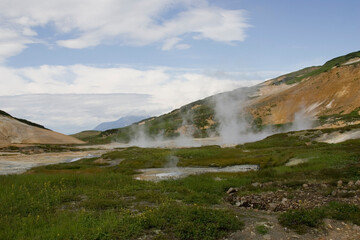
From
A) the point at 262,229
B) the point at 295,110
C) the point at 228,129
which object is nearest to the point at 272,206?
the point at 262,229

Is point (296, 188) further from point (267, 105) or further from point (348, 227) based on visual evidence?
point (267, 105)

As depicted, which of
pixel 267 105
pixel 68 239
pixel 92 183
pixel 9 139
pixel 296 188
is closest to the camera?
pixel 68 239

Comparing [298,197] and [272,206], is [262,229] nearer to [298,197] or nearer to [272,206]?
[272,206]

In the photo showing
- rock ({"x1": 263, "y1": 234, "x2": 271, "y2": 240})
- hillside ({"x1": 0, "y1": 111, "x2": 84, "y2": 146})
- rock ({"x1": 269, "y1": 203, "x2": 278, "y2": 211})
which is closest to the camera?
rock ({"x1": 263, "y1": 234, "x2": 271, "y2": 240})

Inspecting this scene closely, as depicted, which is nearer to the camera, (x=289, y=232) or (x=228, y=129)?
(x=289, y=232)

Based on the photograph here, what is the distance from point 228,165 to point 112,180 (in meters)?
23.7

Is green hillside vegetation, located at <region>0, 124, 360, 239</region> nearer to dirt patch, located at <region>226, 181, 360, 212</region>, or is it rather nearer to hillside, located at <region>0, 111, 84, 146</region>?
→ dirt patch, located at <region>226, 181, 360, 212</region>

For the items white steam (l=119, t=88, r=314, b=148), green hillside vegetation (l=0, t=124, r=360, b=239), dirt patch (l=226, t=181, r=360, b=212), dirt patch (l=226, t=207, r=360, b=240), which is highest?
white steam (l=119, t=88, r=314, b=148)

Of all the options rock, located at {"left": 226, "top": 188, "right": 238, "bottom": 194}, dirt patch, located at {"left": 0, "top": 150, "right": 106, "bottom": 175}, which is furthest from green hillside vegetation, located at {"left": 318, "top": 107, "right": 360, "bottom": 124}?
dirt patch, located at {"left": 0, "top": 150, "right": 106, "bottom": 175}

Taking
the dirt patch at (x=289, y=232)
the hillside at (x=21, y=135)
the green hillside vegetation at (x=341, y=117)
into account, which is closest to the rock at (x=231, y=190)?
the dirt patch at (x=289, y=232)

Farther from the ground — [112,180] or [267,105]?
[267,105]

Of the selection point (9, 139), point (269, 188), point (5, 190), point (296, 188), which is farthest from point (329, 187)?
point (9, 139)

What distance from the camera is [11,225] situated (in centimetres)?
1304

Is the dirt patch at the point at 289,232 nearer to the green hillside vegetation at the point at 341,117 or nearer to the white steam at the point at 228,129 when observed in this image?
the green hillside vegetation at the point at 341,117
